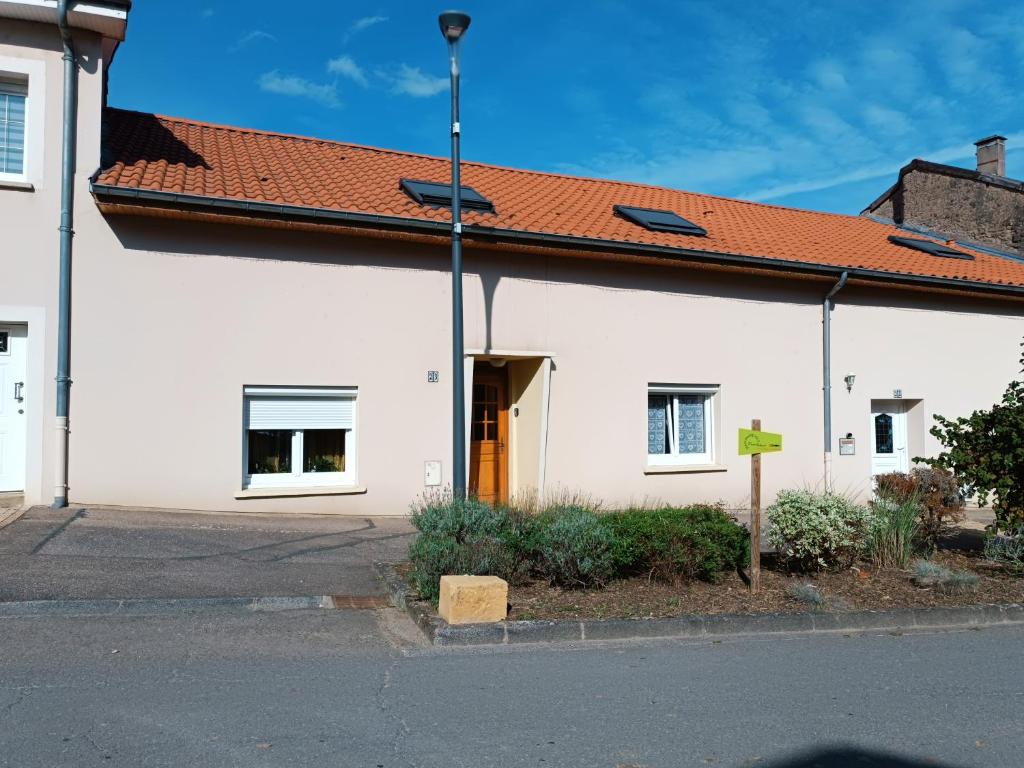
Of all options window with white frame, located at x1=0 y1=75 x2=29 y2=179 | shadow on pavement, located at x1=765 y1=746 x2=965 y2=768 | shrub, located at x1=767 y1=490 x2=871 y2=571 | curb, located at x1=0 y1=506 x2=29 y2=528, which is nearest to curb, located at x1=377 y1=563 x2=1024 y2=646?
shrub, located at x1=767 y1=490 x2=871 y2=571

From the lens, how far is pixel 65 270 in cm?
1010

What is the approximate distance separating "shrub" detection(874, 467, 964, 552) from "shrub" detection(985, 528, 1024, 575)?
1.80 feet

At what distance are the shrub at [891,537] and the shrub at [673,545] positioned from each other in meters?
1.55

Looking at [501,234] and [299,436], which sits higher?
[501,234]

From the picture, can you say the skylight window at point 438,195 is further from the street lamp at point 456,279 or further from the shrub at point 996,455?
the shrub at point 996,455

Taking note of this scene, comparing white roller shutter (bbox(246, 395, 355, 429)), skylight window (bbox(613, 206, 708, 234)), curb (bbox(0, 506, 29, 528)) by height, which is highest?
skylight window (bbox(613, 206, 708, 234))

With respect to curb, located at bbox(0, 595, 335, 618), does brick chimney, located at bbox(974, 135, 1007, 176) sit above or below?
above

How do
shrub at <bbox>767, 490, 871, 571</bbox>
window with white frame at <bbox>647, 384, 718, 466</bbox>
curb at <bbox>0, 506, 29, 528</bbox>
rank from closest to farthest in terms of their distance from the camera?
shrub at <bbox>767, 490, 871, 571</bbox> → curb at <bbox>0, 506, 29, 528</bbox> → window with white frame at <bbox>647, 384, 718, 466</bbox>

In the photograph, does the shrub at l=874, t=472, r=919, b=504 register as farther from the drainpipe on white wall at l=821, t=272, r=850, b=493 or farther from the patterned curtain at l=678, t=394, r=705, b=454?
the patterned curtain at l=678, t=394, r=705, b=454

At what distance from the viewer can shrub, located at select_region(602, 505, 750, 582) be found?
7.80m

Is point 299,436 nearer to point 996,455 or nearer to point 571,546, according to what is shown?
point 571,546

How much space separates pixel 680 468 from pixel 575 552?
6.20 m

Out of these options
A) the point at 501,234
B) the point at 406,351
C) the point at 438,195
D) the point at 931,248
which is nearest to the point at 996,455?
the point at 501,234

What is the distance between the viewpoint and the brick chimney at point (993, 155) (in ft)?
73.7
